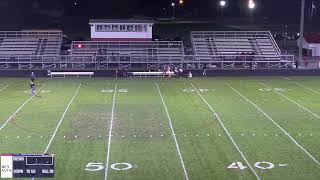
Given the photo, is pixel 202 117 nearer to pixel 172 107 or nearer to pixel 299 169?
pixel 172 107

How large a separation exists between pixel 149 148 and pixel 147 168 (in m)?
2.23

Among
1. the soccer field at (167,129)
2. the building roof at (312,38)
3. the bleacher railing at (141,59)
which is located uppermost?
the building roof at (312,38)

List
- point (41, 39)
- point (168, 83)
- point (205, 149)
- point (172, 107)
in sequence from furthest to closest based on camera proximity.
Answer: point (41, 39)
point (168, 83)
point (172, 107)
point (205, 149)

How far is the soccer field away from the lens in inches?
633

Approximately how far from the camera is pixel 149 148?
18.2 m

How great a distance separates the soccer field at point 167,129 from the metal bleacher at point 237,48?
942 cm

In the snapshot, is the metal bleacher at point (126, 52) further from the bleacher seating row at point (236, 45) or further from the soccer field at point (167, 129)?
the soccer field at point (167, 129)

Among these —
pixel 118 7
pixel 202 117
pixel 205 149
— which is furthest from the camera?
pixel 118 7

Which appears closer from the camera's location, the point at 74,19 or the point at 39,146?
the point at 39,146

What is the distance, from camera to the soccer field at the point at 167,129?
16078 millimetres

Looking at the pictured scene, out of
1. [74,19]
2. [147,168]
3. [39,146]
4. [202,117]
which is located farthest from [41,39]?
[147,168]

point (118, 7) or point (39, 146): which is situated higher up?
point (118, 7)

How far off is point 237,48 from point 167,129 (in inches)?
1047
